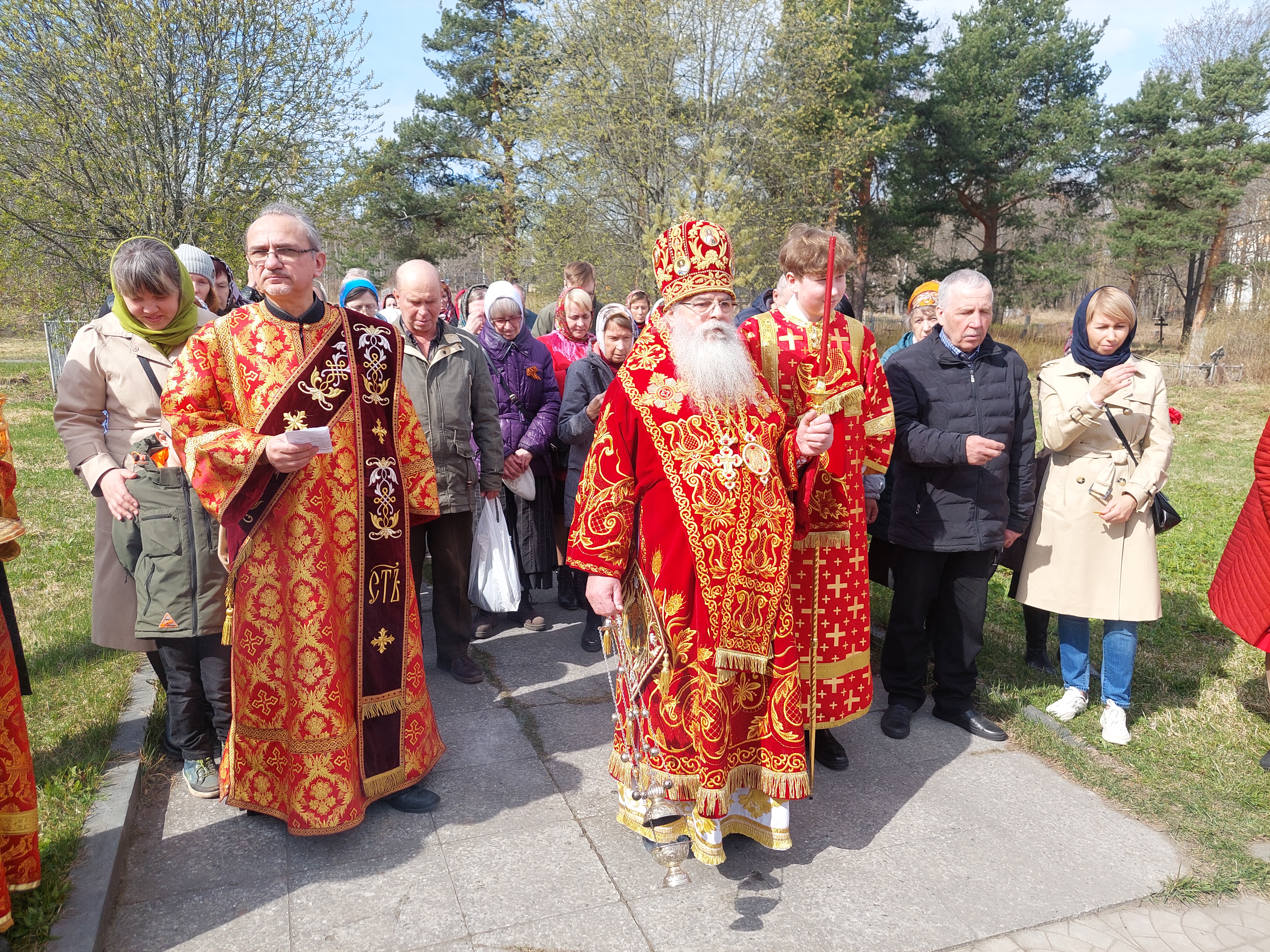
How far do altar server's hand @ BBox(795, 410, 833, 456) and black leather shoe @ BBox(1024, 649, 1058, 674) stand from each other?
2.89 m

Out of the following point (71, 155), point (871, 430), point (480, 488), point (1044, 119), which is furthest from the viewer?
point (1044, 119)

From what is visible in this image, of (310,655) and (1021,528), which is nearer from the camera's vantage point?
(310,655)

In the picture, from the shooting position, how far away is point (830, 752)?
154 inches

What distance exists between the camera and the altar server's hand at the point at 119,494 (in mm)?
3219

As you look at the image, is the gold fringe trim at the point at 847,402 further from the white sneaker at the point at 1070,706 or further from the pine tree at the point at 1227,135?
the pine tree at the point at 1227,135

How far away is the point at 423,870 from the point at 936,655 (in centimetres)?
268

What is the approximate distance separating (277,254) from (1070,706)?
420 centimetres

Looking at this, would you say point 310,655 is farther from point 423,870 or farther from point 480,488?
point 480,488

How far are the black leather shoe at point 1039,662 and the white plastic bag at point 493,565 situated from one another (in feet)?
10.0

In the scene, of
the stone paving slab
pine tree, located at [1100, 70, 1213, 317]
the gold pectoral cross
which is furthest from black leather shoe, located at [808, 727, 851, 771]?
pine tree, located at [1100, 70, 1213, 317]

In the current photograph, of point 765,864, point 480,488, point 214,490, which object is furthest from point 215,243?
point 765,864

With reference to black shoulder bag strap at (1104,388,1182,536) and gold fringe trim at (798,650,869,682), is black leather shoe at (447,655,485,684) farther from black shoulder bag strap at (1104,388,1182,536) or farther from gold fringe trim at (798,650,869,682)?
black shoulder bag strap at (1104,388,1182,536)

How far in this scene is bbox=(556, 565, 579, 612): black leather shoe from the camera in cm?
589

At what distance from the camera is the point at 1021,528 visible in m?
4.20
